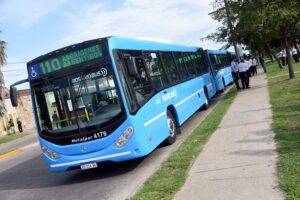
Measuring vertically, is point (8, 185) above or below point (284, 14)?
below

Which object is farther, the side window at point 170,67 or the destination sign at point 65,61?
the side window at point 170,67

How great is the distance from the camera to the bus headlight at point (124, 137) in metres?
10.9

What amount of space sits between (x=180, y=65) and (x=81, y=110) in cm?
703

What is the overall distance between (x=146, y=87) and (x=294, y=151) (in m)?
4.18

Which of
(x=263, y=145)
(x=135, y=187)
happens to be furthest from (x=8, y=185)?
(x=263, y=145)

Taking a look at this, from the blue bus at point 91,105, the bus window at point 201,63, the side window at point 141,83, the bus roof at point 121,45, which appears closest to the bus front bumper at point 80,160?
the blue bus at point 91,105

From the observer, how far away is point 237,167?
904 cm

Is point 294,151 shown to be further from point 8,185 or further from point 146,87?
point 8,185

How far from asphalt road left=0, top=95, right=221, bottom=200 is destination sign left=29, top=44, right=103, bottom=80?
7.80ft

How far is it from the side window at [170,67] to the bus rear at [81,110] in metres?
4.37

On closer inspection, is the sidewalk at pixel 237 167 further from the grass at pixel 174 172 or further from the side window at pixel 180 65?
the side window at pixel 180 65

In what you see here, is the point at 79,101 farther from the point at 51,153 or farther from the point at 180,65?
the point at 180,65

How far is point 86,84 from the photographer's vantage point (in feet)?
36.6

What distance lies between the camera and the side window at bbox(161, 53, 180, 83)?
1541 cm
